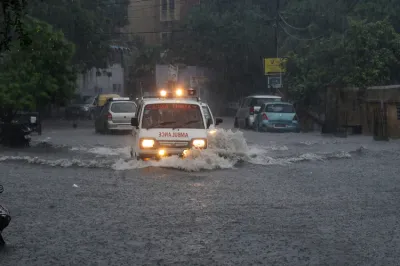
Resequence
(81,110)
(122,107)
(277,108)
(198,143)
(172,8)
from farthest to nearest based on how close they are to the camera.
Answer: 1. (172,8)
2. (81,110)
3. (277,108)
4. (122,107)
5. (198,143)

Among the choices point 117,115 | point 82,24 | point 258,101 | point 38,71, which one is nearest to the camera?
point 38,71

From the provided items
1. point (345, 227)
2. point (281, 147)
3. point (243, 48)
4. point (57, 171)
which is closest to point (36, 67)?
point (281, 147)

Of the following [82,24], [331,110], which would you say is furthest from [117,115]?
[82,24]

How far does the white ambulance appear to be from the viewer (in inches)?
688

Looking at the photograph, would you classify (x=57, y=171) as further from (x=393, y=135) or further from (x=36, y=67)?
(x=393, y=135)

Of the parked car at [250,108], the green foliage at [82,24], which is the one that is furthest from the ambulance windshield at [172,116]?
the green foliage at [82,24]

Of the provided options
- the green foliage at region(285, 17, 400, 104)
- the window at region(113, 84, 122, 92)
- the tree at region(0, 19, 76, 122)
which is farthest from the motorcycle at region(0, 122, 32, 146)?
the window at region(113, 84, 122, 92)

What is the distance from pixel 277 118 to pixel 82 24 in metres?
18.8

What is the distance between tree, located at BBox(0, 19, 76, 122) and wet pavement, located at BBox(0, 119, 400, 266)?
6.38 m

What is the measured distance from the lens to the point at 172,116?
18.2 m

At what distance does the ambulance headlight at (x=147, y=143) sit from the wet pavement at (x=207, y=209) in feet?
1.50

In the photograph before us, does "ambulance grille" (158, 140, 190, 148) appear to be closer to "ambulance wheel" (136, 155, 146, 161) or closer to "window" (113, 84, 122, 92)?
"ambulance wheel" (136, 155, 146, 161)

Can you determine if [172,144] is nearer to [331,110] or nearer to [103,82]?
[331,110]

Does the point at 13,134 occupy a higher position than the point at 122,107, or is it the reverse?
the point at 122,107
